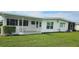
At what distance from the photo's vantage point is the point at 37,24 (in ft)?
15.4

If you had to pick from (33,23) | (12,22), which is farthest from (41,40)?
(12,22)

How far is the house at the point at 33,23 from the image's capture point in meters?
4.65

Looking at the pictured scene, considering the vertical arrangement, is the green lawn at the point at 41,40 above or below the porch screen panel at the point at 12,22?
below

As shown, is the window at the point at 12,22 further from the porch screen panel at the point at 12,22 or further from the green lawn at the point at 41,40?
the green lawn at the point at 41,40

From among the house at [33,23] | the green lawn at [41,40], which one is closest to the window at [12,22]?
the house at [33,23]

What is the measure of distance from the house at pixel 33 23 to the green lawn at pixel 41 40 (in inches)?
3.5

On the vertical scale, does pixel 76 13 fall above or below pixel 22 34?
above

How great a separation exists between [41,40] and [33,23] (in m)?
0.28

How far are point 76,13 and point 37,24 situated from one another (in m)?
0.60

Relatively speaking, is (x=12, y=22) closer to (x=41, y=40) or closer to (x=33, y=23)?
(x=33, y=23)

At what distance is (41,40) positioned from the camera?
15.2 ft
